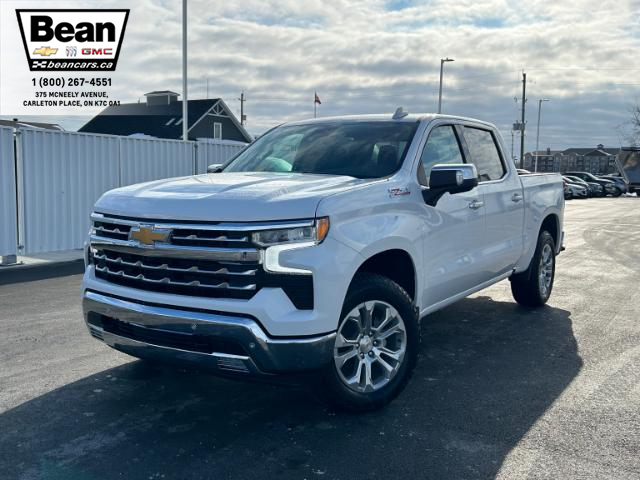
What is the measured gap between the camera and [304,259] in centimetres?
343

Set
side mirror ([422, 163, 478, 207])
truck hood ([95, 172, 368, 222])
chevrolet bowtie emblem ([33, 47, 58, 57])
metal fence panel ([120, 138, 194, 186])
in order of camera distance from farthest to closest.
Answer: chevrolet bowtie emblem ([33, 47, 58, 57]), metal fence panel ([120, 138, 194, 186]), side mirror ([422, 163, 478, 207]), truck hood ([95, 172, 368, 222])

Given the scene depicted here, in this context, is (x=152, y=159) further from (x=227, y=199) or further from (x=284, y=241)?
(x=284, y=241)

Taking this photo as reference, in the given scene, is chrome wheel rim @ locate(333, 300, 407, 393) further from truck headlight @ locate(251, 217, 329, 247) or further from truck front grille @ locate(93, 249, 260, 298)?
truck front grille @ locate(93, 249, 260, 298)

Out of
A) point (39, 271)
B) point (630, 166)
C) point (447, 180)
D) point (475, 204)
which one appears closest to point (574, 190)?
point (630, 166)

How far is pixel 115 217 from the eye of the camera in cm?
387

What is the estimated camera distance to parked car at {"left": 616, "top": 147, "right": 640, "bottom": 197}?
44.5 m

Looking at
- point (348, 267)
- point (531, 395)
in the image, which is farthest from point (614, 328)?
point (348, 267)

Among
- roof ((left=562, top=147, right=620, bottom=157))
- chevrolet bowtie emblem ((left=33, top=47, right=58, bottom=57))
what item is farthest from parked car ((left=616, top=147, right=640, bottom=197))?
roof ((left=562, top=147, right=620, bottom=157))

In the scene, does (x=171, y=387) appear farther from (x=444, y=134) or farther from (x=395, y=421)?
(x=444, y=134)

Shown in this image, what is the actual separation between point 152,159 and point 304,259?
10966 mm

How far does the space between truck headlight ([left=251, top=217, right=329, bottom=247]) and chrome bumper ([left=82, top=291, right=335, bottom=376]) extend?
42cm

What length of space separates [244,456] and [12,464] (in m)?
1.19

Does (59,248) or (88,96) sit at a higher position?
(88,96)

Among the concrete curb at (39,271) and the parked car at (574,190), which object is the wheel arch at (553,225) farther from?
the parked car at (574,190)
